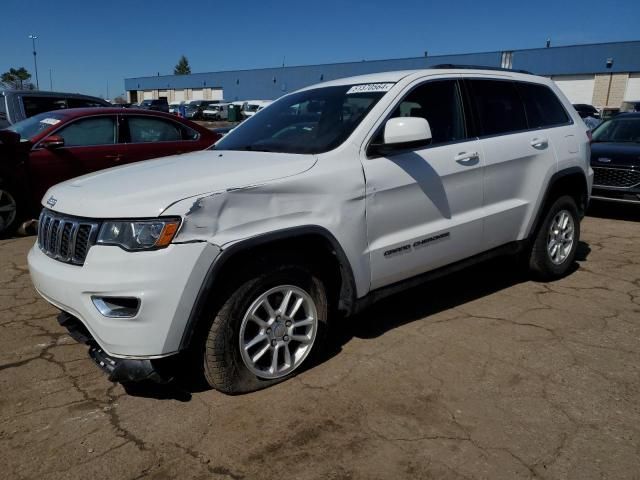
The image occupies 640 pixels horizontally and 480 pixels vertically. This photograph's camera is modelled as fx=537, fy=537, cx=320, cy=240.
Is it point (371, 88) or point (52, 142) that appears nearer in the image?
point (371, 88)

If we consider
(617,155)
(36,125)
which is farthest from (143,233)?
(617,155)

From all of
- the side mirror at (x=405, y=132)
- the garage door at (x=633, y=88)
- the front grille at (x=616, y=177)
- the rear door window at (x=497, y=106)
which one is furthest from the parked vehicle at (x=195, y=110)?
the side mirror at (x=405, y=132)

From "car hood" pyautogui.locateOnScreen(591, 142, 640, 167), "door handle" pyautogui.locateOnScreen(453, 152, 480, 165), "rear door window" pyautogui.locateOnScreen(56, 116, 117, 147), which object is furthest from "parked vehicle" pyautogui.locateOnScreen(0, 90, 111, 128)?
"car hood" pyautogui.locateOnScreen(591, 142, 640, 167)

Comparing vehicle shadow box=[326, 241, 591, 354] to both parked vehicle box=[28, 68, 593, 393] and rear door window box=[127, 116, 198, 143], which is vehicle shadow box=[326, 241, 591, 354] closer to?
parked vehicle box=[28, 68, 593, 393]

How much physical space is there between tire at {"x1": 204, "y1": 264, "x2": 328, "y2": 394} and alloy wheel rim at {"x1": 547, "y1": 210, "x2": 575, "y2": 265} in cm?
261

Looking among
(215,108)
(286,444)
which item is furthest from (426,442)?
(215,108)

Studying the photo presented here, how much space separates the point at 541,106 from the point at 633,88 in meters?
43.5

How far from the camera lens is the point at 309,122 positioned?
146 inches

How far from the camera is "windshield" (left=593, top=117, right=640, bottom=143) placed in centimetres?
877

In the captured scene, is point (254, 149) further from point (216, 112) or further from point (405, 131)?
point (216, 112)

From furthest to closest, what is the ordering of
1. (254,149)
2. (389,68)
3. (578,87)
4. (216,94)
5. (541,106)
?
(216,94), (389,68), (578,87), (541,106), (254,149)

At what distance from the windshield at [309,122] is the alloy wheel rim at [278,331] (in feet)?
3.05

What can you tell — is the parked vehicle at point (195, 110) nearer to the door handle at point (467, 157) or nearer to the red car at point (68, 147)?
the red car at point (68, 147)

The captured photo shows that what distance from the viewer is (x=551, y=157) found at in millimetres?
4570
